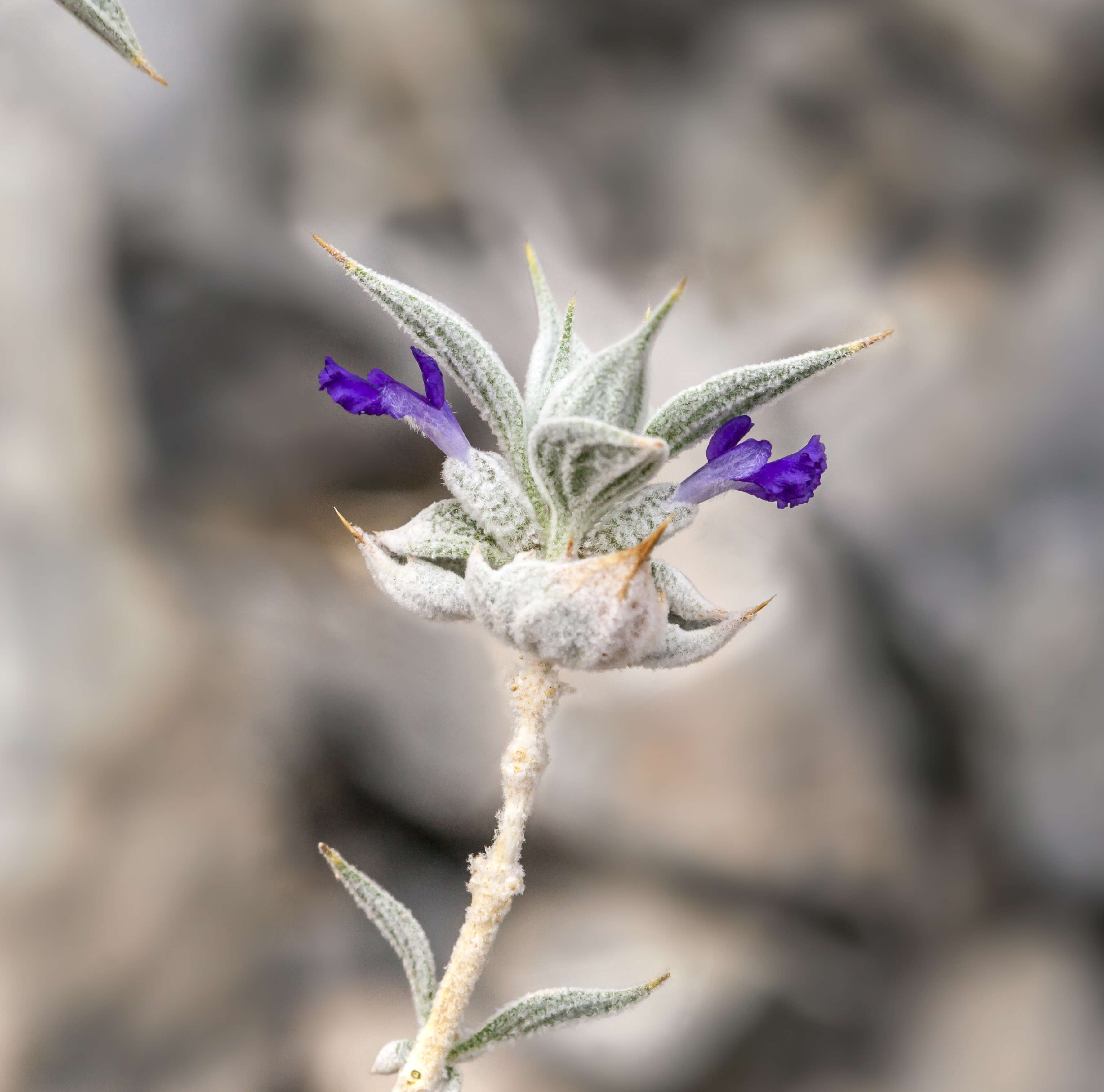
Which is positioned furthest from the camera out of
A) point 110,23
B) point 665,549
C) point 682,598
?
point 665,549

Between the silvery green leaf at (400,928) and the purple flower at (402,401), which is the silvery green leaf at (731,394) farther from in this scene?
the silvery green leaf at (400,928)

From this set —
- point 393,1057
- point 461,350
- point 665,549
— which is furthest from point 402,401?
point 665,549

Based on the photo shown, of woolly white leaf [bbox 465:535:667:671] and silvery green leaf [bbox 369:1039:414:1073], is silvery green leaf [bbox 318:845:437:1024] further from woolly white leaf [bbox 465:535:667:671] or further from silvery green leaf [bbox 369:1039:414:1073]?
woolly white leaf [bbox 465:535:667:671]

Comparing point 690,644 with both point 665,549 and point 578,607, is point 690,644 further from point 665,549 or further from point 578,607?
point 665,549

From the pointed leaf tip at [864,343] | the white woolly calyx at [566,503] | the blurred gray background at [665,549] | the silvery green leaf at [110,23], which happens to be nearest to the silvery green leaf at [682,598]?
the white woolly calyx at [566,503]

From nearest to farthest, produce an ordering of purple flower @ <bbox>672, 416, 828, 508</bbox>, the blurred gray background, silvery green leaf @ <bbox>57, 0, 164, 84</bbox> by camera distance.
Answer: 1. silvery green leaf @ <bbox>57, 0, 164, 84</bbox>
2. purple flower @ <bbox>672, 416, 828, 508</bbox>
3. the blurred gray background

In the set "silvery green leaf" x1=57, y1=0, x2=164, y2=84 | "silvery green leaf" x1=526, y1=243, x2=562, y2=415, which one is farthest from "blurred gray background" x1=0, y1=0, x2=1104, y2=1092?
"silvery green leaf" x1=57, y1=0, x2=164, y2=84

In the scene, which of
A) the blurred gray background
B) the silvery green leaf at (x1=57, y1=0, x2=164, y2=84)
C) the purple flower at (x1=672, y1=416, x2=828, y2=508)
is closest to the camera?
the silvery green leaf at (x1=57, y1=0, x2=164, y2=84)
